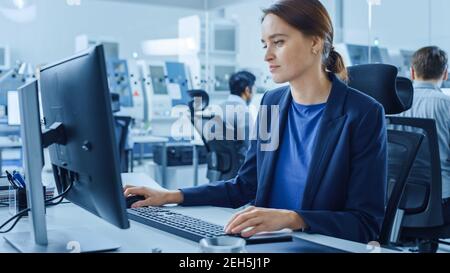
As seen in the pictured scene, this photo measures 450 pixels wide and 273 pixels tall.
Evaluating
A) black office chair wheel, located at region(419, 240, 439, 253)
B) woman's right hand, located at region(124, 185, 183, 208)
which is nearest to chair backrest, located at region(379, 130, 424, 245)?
woman's right hand, located at region(124, 185, 183, 208)

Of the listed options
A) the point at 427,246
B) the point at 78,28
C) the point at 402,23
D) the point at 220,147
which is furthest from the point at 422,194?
the point at 78,28

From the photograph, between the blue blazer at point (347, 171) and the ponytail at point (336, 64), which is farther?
the ponytail at point (336, 64)

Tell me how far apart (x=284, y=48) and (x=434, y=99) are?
5.04 feet

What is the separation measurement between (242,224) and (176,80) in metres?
5.93

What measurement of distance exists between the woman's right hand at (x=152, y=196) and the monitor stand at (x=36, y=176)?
31cm

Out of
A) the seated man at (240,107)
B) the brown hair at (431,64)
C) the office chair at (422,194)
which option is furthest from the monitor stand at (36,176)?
the seated man at (240,107)

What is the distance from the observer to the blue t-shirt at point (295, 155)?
141 cm

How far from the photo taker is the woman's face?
1386 millimetres

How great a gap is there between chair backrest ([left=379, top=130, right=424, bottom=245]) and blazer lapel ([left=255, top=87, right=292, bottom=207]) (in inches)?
13.9

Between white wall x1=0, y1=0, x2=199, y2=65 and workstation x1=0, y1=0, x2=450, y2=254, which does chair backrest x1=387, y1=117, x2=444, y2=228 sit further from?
white wall x1=0, y1=0, x2=199, y2=65

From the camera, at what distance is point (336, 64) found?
5.02ft

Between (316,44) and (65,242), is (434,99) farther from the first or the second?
(65,242)

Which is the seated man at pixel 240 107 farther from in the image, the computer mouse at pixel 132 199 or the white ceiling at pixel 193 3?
the computer mouse at pixel 132 199
